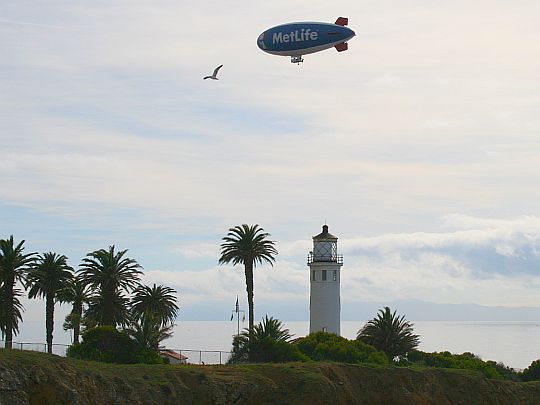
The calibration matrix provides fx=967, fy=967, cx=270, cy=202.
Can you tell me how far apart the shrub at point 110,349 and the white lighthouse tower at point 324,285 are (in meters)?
35.5

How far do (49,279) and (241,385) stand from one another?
28835mm

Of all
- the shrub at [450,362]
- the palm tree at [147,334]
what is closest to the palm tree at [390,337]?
the shrub at [450,362]

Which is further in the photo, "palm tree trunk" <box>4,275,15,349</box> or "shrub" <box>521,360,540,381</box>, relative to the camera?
"shrub" <box>521,360,540,381</box>

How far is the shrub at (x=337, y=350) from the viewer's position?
8163cm

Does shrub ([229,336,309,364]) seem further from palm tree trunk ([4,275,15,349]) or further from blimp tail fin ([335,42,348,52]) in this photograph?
blimp tail fin ([335,42,348,52])

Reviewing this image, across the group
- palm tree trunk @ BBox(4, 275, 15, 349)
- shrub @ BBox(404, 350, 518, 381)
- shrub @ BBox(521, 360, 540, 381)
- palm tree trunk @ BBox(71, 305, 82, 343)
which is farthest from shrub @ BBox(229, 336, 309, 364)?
shrub @ BBox(521, 360, 540, 381)

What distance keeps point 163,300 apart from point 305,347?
582 inches

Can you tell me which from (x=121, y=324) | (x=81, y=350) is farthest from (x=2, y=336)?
(x=81, y=350)

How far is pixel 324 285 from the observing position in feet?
341

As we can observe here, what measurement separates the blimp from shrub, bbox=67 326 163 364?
30.9 m

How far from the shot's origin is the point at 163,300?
92.3 metres

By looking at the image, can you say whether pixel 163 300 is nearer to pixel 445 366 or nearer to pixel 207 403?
pixel 445 366

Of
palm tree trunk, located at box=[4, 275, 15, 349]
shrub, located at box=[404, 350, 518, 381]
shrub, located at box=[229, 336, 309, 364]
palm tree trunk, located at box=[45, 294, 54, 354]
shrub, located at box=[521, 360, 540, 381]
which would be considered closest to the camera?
shrub, located at box=[229, 336, 309, 364]

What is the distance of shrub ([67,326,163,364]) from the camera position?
6806 centimetres
